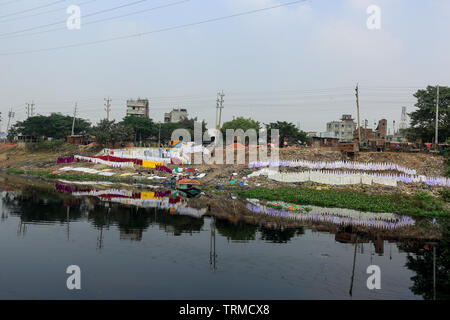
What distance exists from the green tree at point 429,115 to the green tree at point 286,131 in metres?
17.4

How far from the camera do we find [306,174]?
114ft

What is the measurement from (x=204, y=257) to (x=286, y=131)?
4583cm

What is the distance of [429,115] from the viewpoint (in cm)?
4612

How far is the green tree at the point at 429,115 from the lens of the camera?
44.9 m

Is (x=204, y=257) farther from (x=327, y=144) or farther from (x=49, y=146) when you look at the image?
(x=49, y=146)

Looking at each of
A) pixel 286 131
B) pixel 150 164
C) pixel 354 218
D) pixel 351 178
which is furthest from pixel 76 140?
pixel 354 218

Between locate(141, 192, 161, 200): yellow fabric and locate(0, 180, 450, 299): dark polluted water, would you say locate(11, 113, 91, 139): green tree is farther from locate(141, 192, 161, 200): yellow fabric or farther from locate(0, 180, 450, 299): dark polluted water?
locate(0, 180, 450, 299): dark polluted water

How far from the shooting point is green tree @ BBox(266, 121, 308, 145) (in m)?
58.4

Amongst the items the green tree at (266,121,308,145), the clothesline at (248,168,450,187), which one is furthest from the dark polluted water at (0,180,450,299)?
the green tree at (266,121,308,145)

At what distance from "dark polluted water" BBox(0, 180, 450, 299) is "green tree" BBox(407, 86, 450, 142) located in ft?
91.3

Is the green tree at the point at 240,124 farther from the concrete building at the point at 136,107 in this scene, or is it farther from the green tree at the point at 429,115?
the concrete building at the point at 136,107

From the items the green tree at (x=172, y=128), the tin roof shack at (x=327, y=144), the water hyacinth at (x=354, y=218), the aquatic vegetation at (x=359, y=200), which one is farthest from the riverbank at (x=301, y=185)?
the green tree at (x=172, y=128)
